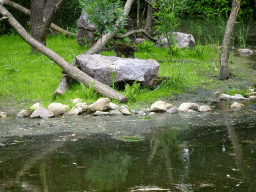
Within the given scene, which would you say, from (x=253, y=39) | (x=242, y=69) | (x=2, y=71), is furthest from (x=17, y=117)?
(x=253, y=39)

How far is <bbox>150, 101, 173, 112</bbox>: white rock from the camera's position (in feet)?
23.2

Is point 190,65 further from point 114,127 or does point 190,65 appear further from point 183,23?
point 183,23

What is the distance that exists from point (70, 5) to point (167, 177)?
1326 centimetres

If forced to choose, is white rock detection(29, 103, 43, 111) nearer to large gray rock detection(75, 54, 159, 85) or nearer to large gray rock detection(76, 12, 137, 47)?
large gray rock detection(75, 54, 159, 85)

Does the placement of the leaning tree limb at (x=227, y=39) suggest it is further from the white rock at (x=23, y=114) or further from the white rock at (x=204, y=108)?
the white rock at (x=23, y=114)

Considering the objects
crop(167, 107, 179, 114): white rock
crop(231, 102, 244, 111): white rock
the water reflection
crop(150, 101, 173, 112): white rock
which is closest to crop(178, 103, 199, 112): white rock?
crop(167, 107, 179, 114): white rock

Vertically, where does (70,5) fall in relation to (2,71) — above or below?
above

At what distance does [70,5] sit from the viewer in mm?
15641

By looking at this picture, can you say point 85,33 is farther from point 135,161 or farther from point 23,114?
point 135,161

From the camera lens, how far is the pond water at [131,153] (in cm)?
358

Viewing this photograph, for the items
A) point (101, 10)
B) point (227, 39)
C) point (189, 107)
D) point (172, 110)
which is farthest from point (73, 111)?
point (227, 39)

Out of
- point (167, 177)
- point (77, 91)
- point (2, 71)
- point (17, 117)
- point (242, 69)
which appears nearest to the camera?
point (167, 177)

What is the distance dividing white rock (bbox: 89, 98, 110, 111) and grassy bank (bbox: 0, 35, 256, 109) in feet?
1.39

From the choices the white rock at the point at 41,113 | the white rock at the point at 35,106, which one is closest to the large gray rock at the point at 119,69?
the white rock at the point at 35,106
